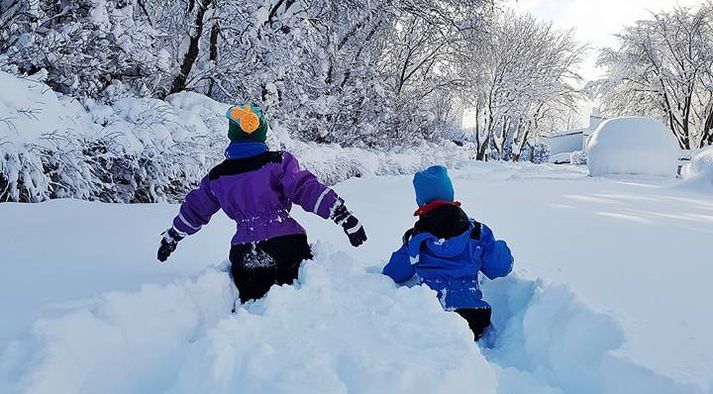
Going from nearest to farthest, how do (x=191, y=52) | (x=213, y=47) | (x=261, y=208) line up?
1. (x=261, y=208)
2. (x=191, y=52)
3. (x=213, y=47)

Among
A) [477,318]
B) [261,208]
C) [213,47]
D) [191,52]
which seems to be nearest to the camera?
[477,318]

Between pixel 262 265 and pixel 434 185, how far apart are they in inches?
38.5

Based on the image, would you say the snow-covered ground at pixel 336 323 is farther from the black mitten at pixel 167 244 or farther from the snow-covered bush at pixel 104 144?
the snow-covered bush at pixel 104 144

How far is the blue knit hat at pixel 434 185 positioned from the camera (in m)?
2.48

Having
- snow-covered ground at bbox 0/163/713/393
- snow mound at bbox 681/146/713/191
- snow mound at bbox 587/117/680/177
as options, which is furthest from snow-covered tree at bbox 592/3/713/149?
snow-covered ground at bbox 0/163/713/393

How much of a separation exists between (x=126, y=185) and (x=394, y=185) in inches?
156

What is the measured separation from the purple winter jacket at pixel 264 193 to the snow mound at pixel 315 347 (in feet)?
1.14

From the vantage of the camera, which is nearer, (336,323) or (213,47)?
(336,323)

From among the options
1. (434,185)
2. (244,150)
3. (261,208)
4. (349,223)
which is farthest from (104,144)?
(434,185)

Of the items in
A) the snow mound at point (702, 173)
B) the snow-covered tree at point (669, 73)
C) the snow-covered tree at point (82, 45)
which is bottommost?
the snow mound at point (702, 173)

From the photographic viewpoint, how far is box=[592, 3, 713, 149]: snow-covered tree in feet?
64.9

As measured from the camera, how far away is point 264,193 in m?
2.33

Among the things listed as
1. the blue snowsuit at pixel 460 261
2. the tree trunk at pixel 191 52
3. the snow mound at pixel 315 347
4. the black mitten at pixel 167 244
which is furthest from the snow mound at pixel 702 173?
the black mitten at pixel 167 244

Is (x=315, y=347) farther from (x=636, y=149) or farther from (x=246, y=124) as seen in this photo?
(x=636, y=149)
